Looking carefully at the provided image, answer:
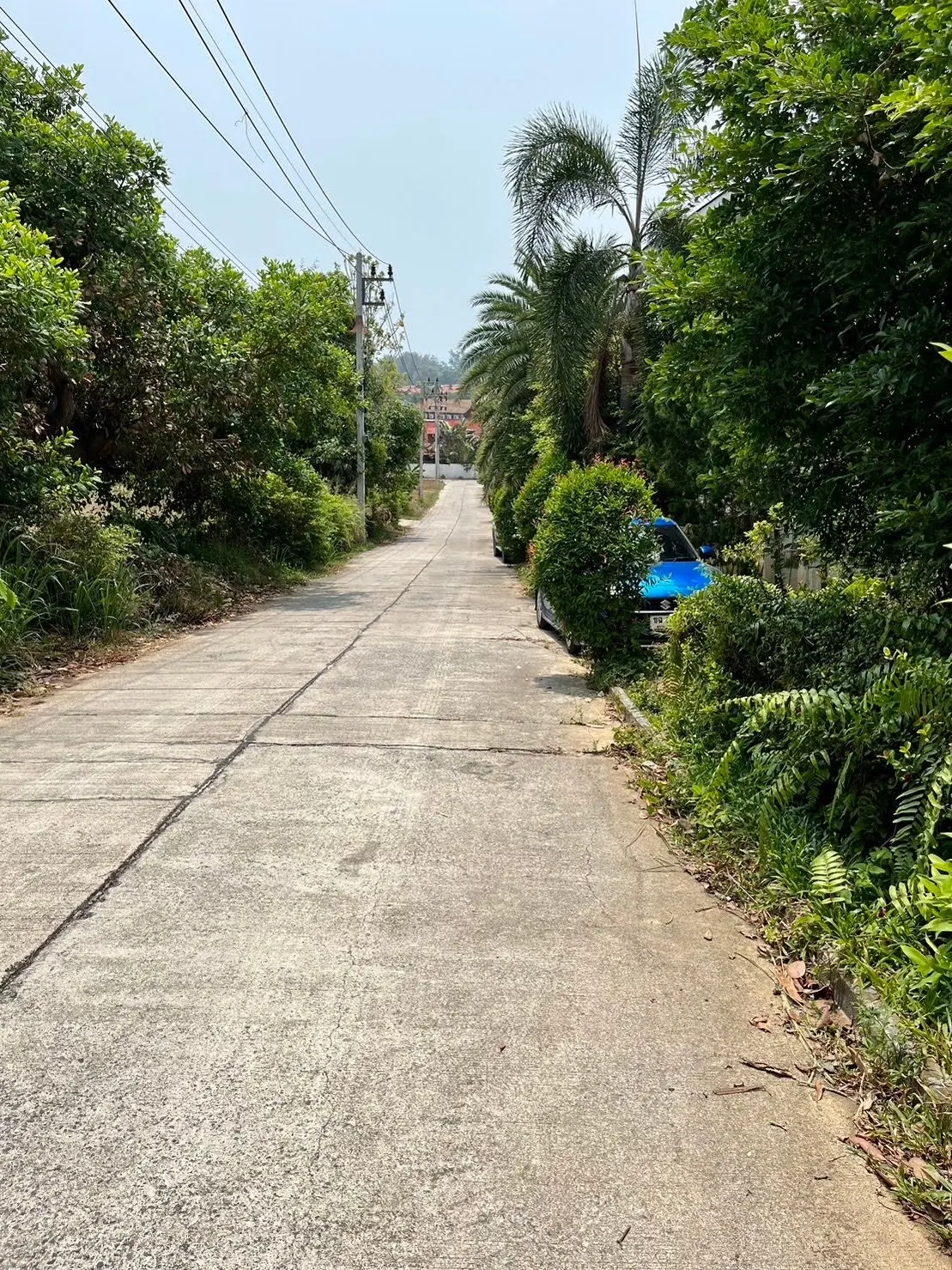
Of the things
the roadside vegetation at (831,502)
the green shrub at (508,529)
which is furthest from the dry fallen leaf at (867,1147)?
the green shrub at (508,529)

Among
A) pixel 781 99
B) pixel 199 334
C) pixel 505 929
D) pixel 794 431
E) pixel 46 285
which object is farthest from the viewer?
pixel 199 334

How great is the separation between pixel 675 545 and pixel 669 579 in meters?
1.50

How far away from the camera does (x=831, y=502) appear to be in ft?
18.0

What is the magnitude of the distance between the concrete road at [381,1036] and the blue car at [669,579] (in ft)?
10.9

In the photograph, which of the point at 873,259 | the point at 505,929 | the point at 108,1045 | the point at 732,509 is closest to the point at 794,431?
the point at 873,259

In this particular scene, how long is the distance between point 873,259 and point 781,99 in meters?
0.92

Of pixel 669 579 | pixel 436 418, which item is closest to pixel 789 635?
pixel 669 579

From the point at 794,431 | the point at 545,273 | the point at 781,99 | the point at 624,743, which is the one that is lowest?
the point at 624,743

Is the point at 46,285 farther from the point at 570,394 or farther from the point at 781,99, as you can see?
the point at 570,394

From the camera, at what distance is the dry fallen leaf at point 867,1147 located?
271 centimetres

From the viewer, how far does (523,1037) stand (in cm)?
326

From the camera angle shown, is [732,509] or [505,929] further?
[732,509]

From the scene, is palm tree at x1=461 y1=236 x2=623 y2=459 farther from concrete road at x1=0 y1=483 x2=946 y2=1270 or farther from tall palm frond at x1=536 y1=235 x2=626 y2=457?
concrete road at x1=0 y1=483 x2=946 y2=1270

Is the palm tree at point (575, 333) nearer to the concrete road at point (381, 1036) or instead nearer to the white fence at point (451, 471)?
the concrete road at point (381, 1036)
